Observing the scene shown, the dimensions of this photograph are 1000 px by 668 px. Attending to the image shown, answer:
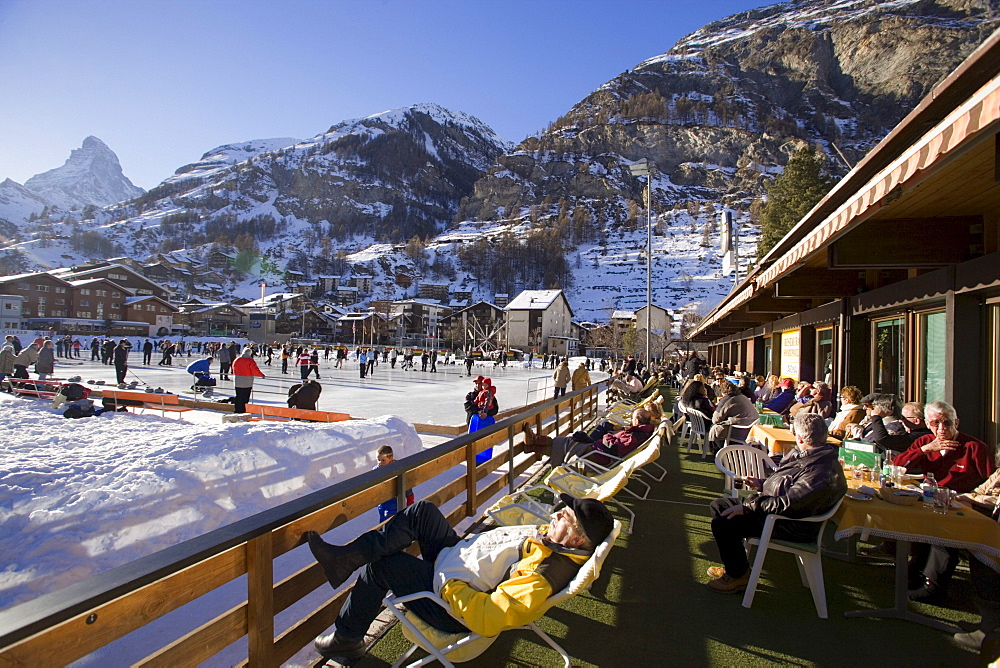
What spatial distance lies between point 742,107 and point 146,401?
549ft

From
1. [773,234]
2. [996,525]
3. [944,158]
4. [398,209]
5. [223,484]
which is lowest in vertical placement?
[223,484]

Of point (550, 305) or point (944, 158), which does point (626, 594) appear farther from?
point (550, 305)

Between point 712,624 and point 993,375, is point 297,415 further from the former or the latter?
point 993,375

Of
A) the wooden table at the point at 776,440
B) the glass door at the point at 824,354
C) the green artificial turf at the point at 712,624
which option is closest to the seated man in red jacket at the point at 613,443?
the wooden table at the point at 776,440

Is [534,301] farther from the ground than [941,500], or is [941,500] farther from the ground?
[534,301]

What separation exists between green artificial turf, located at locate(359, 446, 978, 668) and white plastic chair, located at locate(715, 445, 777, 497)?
2.16 feet

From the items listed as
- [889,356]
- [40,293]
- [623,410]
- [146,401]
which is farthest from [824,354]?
[40,293]

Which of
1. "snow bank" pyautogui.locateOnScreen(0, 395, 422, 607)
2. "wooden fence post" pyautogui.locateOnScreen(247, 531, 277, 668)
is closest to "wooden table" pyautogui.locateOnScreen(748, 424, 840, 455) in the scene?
"wooden fence post" pyautogui.locateOnScreen(247, 531, 277, 668)

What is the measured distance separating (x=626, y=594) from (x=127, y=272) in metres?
92.6

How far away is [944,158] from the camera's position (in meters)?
2.43

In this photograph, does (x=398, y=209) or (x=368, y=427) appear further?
(x=398, y=209)

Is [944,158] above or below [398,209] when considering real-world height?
below

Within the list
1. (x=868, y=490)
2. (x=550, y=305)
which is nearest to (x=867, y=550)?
(x=868, y=490)

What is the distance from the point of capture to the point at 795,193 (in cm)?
2534
